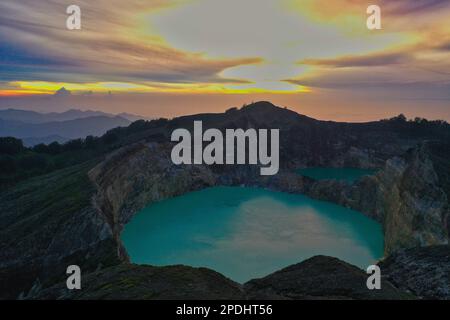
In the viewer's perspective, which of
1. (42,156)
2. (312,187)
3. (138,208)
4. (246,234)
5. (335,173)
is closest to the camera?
A: (246,234)

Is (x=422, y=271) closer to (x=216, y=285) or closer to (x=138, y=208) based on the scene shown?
(x=216, y=285)

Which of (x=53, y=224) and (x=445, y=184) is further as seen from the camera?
(x=445, y=184)

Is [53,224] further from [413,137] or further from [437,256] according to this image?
[413,137]

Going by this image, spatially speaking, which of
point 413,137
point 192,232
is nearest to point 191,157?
point 192,232

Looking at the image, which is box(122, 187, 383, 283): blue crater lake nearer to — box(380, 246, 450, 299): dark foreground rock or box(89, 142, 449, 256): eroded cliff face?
box(89, 142, 449, 256): eroded cliff face

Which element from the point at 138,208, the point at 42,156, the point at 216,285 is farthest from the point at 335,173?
the point at 216,285

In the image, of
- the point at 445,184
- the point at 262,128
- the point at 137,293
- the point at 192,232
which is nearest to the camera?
the point at 137,293
